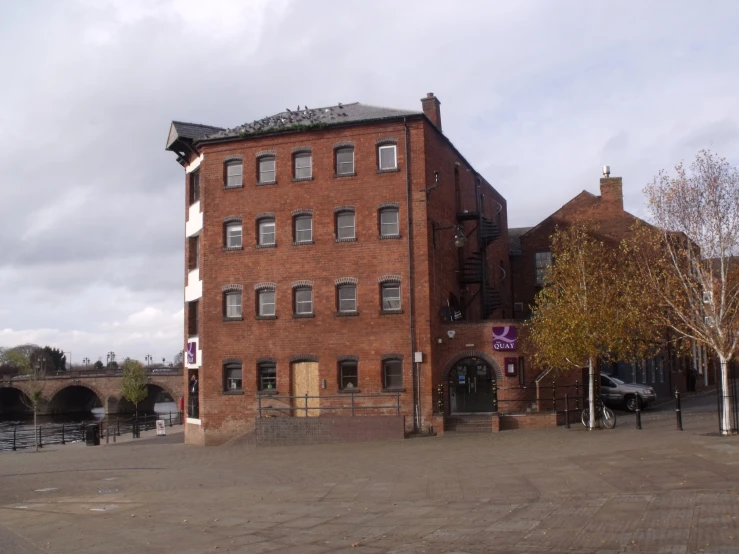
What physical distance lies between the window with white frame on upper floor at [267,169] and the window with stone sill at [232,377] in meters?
7.42

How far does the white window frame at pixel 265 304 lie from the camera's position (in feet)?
96.1

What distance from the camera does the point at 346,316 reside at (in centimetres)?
2819

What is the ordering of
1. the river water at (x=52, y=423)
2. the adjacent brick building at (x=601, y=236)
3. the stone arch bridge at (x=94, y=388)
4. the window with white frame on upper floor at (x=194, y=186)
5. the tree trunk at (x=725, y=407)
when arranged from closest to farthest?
the tree trunk at (x=725, y=407) → the window with white frame on upper floor at (x=194, y=186) → the adjacent brick building at (x=601, y=236) → the river water at (x=52, y=423) → the stone arch bridge at (x=94, y=388)

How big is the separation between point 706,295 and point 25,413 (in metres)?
94.7

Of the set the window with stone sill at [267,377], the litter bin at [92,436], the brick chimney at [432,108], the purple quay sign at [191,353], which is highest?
the brick chimney at [432,108]

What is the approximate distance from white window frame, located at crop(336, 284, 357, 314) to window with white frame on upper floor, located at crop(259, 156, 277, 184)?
17.5ft

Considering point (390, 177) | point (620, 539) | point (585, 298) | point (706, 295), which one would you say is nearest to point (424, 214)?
point (390, 177)

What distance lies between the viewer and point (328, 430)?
85.3 ft

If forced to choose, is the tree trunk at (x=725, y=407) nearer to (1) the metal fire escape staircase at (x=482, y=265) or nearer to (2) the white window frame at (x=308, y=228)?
(1) the metal fire escape staircase at (x=482, y=265)

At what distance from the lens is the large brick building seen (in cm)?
2769

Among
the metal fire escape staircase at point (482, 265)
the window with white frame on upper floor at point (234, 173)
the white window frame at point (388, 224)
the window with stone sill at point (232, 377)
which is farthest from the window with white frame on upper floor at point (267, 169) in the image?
the metal fire escape staircase at point (482, 265)

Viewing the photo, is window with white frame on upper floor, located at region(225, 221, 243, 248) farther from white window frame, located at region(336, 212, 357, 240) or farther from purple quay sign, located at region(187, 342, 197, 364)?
purple quay sign, located at region(187, 342, 197, 364)

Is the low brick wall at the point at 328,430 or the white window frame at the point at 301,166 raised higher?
the white window frame at the point at 301,166

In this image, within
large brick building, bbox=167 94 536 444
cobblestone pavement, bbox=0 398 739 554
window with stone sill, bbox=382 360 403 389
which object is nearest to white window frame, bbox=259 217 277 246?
large brick building, bbox=167 94 536 444
